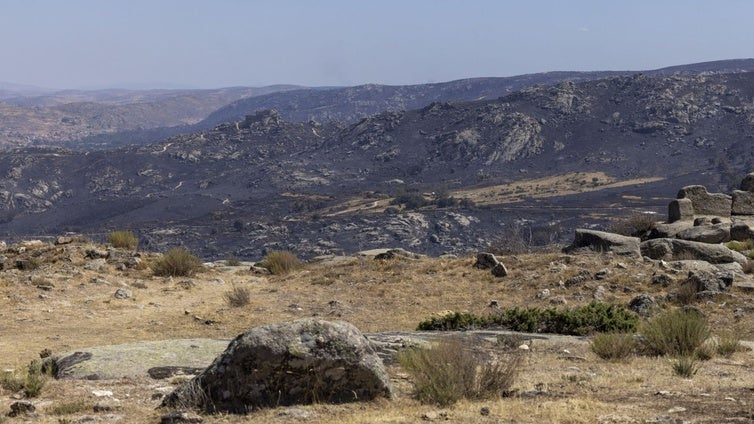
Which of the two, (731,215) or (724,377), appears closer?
(724,377)

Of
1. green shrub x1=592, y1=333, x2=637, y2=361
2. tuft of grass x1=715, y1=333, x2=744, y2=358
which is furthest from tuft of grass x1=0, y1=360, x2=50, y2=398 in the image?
tuft of grass x1=715, y1=333, x2=744, y2=358

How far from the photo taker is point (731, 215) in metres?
26.6

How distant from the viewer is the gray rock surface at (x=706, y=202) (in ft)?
87.2

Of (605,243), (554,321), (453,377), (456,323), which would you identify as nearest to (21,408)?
(453,377)

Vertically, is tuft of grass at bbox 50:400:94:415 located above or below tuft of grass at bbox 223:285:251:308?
above

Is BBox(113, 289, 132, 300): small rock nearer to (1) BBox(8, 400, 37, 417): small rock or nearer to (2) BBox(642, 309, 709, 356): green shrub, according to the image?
(1) BBox(8, 400, 37, 417): small rock

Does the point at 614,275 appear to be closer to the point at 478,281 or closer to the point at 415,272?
the point at 478,281

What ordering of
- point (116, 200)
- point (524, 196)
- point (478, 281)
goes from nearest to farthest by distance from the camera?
point (478, 281), point (524, 196), point (116, 200)

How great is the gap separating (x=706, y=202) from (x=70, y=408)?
976 inches

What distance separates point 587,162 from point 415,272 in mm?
93270

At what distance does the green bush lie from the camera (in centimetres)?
1245

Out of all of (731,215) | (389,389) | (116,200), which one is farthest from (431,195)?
(389,389)

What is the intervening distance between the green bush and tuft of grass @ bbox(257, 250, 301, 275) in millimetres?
10815

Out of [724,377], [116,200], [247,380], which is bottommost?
[116,200]
